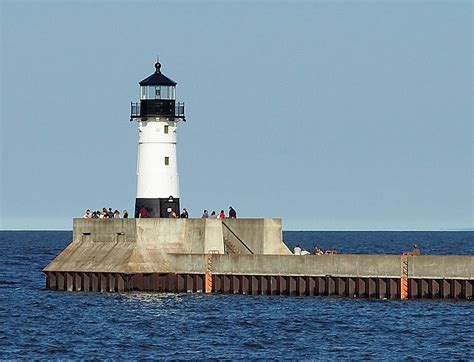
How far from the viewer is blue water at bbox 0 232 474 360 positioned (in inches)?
1893

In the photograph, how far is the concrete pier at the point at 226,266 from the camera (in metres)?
60.7

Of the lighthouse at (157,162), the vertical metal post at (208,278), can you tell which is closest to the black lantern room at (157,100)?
the lighthouse at (157,162)

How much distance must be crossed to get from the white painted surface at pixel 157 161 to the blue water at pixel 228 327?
19.9 feet

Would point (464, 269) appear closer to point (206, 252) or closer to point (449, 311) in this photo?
point (449, 311)

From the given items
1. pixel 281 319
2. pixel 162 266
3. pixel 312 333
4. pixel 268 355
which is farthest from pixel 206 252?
pixel 268 355

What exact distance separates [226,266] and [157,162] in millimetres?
7096

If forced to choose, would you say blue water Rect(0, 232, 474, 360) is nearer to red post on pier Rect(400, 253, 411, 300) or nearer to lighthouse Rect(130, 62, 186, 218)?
red post on pier Rect(400, 253, 411, 300)

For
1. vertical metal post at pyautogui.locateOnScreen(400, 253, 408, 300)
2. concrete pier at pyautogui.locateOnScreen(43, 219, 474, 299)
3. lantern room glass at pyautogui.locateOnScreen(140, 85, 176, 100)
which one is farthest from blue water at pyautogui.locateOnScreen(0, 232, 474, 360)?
lantern room glass at pyautogui.locateOnScreen(140, 85, 176, 100)

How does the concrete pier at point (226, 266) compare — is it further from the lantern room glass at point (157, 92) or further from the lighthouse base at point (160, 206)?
the lantern room glass at point (157, 92)

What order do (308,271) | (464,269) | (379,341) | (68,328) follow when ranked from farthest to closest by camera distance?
(308,271), (464,269), (68,328), (379,341)

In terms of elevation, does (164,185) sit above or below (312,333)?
above

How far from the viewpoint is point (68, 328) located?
181ft

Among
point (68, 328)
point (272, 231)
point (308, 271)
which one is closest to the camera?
point (68, 328)

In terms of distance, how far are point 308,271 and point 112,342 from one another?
14.6 m
